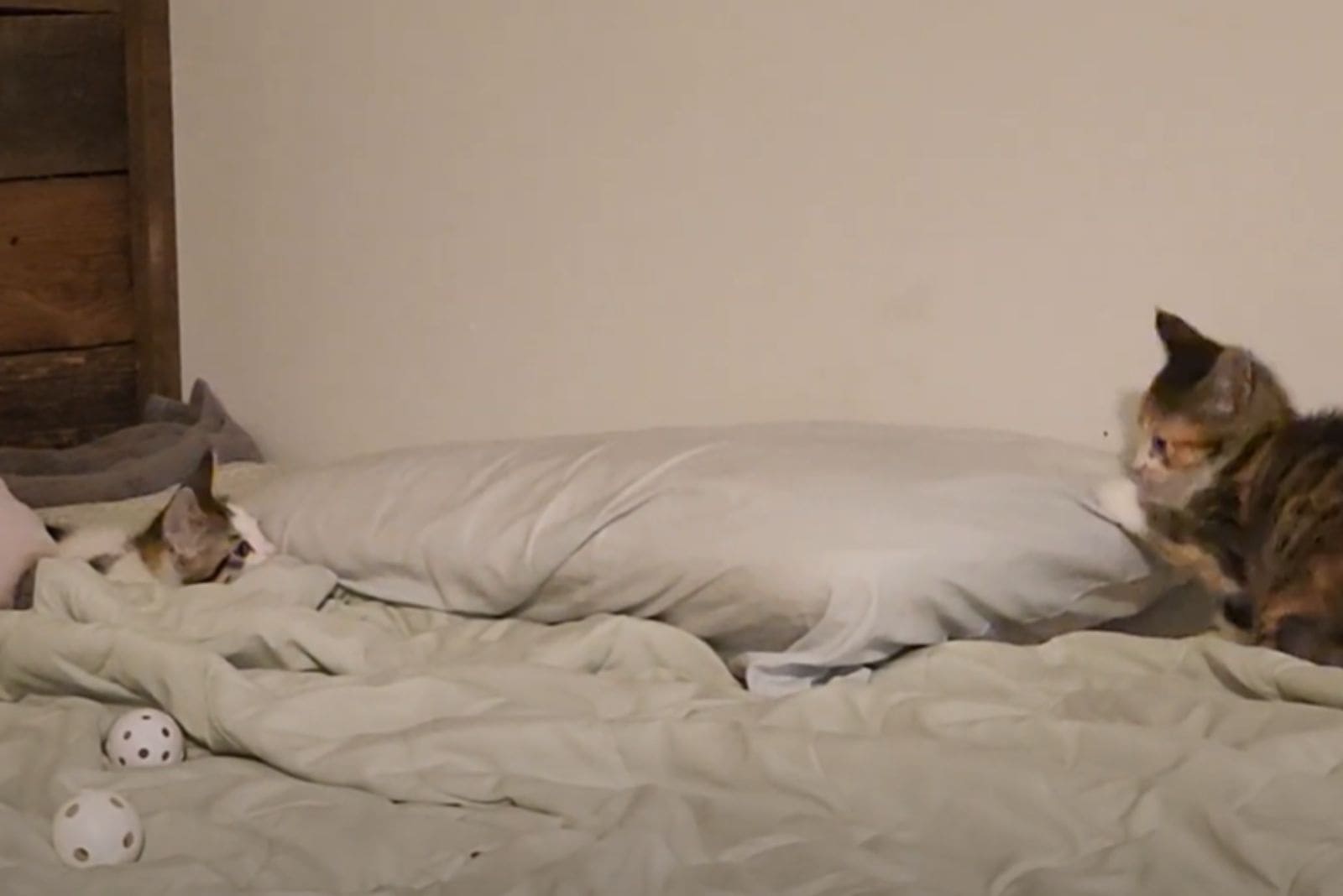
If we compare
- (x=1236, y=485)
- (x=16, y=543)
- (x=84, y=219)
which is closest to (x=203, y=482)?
(x=16, y=543)

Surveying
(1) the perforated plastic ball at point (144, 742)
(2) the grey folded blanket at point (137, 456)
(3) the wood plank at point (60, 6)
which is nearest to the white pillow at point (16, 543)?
(2) the grey folded blanket at point (137, 456)

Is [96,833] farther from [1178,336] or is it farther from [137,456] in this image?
[137,456]

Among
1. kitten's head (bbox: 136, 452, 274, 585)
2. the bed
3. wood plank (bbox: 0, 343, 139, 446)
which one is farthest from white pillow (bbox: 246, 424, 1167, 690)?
wood plank (bbox: 0, 343, 139, 446)

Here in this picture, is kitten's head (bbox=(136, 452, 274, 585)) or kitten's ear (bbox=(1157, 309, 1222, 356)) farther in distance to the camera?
kitten's head (bbox=(136, 452, 274, 585))

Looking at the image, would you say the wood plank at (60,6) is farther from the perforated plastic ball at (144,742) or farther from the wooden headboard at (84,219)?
the perforated plastic ball at (144,742)

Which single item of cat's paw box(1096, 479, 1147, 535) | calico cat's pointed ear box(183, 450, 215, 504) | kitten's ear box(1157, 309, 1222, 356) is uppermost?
kitten's ear box(1157, 309, 1222, 356)

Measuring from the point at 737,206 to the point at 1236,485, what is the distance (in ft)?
2.32

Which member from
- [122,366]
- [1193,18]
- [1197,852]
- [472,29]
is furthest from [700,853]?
[122,366]

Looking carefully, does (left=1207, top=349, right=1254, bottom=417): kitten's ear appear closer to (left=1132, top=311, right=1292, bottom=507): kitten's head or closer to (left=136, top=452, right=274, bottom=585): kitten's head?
(left=1132, top=311, right=1292, bottom=507): kitten's head

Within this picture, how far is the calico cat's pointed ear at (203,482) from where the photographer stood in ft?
6.81

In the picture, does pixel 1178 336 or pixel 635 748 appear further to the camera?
pixel 1178 336

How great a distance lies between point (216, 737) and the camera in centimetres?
149

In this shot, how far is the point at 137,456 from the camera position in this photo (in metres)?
2.51

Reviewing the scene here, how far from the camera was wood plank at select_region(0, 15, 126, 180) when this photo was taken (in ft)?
8.40
